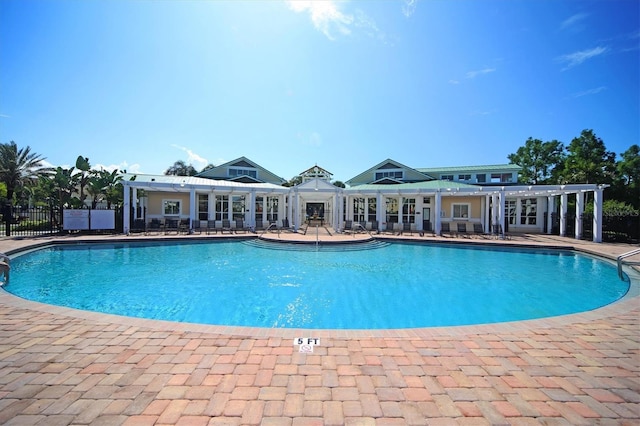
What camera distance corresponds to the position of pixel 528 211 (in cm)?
2230

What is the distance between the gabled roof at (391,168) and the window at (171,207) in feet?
56.5

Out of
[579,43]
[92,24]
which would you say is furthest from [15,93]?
[579,43]

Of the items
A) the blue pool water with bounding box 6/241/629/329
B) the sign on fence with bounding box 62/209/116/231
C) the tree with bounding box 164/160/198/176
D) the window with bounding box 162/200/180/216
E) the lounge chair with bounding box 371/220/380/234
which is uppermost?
the tree with bounding box 164/160/198/176

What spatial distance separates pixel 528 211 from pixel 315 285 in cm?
2150

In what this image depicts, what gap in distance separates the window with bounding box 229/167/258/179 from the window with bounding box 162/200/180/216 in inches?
274

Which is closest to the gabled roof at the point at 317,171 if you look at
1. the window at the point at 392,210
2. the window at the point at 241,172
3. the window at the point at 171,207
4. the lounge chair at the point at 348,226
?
the window at the point at 241,172

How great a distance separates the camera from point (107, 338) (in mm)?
3748

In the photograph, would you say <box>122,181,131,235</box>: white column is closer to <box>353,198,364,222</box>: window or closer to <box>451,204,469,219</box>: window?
<box>353,198,364,222</box>: window

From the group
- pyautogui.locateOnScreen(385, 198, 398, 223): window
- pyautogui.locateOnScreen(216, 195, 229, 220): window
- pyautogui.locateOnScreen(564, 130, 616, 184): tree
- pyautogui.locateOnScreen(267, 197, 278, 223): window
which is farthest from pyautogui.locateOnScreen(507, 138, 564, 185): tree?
pyautogui.locateOnScreen(216, 195, 229, 220): window

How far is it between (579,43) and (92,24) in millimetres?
17985

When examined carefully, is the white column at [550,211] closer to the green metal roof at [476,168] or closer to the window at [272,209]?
the green metal roof at [476,168]

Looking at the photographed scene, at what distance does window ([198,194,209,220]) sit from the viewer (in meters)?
22.7

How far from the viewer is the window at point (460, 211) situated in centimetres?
2297

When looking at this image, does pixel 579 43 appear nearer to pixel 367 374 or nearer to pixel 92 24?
pixel 367 374
